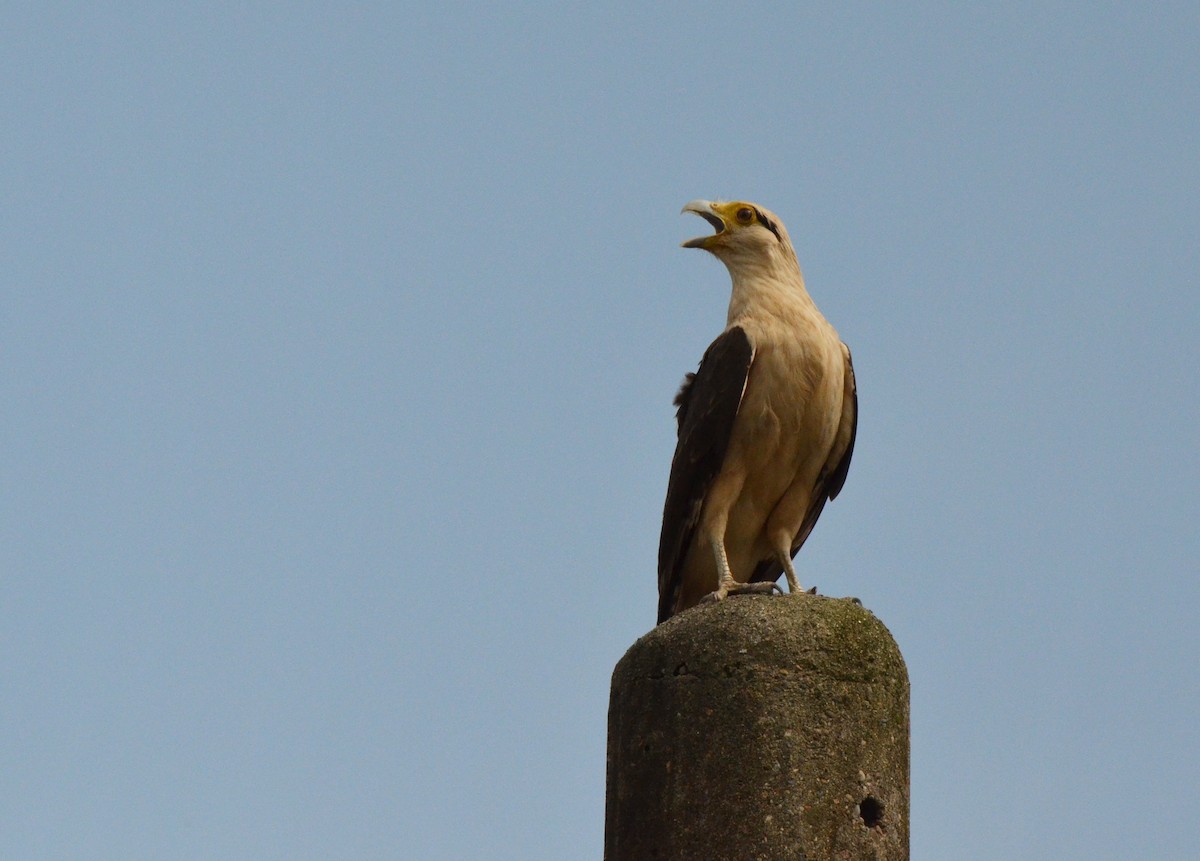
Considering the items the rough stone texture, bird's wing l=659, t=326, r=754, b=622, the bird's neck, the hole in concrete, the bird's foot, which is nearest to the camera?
the rough stone texture

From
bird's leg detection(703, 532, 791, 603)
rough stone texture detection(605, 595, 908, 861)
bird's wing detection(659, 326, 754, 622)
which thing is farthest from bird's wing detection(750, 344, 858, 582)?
rough stone texture detection(605, 595, 908, 861)

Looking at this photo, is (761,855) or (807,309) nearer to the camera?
(761,855)

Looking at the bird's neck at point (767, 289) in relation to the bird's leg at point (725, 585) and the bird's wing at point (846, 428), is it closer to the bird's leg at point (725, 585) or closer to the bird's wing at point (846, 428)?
the bird's wing at point (846, 428)

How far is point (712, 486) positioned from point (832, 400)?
85 centimetres

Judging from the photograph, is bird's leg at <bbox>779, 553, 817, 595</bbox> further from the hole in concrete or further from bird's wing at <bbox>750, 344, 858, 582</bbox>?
the hole in concrete

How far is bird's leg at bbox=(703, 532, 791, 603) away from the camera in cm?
753

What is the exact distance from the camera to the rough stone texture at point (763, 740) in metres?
6.05

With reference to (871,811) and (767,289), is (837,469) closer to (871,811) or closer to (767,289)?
(767,289)

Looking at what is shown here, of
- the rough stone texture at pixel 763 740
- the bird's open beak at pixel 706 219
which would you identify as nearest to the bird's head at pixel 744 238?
the bird's open beak at pixel 706 219

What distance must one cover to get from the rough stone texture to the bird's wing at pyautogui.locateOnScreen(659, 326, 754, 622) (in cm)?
219

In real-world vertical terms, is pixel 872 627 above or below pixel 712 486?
below

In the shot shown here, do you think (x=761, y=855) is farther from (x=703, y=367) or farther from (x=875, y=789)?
(x=703, y=367)

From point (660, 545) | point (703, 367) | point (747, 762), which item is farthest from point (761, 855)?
point (703, 367)

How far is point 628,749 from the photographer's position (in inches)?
255
